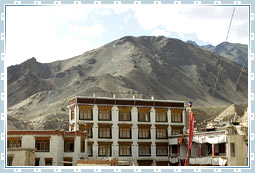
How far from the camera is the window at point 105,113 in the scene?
175 ft

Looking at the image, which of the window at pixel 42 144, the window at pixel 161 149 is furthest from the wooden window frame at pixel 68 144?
the window at pixel 161 149

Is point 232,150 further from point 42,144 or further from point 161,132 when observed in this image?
point 42,144

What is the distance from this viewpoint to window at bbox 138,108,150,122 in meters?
55.2

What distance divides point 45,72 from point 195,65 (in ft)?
193

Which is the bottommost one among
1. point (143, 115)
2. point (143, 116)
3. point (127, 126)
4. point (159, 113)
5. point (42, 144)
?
point (42, 144)

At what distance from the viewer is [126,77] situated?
13862 centimetres

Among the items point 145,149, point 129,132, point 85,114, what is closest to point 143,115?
point 129,132

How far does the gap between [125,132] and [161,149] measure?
16.2 feet

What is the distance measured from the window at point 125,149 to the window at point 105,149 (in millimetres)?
1382

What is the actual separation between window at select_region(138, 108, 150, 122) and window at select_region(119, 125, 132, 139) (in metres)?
1.85

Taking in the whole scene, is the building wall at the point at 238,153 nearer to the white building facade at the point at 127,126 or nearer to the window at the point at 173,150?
the window at the point at 173,150

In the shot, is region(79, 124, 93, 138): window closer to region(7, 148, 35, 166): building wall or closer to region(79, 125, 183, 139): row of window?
region(79, 125, 183, 139): row of window

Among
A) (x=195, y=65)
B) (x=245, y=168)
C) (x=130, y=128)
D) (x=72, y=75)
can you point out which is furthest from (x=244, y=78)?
(x=245, y=168)

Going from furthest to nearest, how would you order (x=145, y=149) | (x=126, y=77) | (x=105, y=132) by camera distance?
(x=126, y=77) → (x=145, y=149) → (x=105, y=132)
